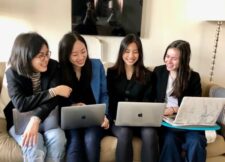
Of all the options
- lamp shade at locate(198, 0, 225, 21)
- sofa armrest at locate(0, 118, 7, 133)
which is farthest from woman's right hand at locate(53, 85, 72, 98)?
lamp shade at locate(198, 0, 225, 21)

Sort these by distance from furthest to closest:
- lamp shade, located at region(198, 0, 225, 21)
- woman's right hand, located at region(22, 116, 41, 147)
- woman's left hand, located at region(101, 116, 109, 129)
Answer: lamp shade, located at region(198, 0, 225, 21) → woman's left hand, located at region(101, 116, 109, 129) → woman's right hand, located at region(22, 116, 41, 147)

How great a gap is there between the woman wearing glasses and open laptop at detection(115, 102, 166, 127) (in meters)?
0.37

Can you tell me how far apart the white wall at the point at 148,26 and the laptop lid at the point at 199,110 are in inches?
34.0

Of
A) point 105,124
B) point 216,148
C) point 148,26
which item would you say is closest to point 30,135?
Result: point 105,124

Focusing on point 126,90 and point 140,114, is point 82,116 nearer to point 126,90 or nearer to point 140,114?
point 140,114

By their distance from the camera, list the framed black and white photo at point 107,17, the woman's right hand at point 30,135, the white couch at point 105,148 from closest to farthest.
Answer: the woman's right hand at point 30,135 < the white couch at point 105,148 < the framed black and white photo at point 107,17

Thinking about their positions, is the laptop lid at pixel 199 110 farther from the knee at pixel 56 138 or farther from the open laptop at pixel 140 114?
the knee at pixel 56 138

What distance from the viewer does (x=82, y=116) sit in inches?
61.0

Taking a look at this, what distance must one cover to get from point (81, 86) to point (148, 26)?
3.45ft

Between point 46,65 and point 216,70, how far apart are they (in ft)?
5.97

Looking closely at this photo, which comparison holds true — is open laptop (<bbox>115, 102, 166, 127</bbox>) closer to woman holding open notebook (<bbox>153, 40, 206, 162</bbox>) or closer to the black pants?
the black pants

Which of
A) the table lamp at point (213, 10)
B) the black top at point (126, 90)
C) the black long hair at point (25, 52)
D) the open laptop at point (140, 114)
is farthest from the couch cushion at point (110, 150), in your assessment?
the table lamp at point (213, 10)

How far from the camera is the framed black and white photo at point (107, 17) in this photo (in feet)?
7.95

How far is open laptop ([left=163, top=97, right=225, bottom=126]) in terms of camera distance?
1.58m
